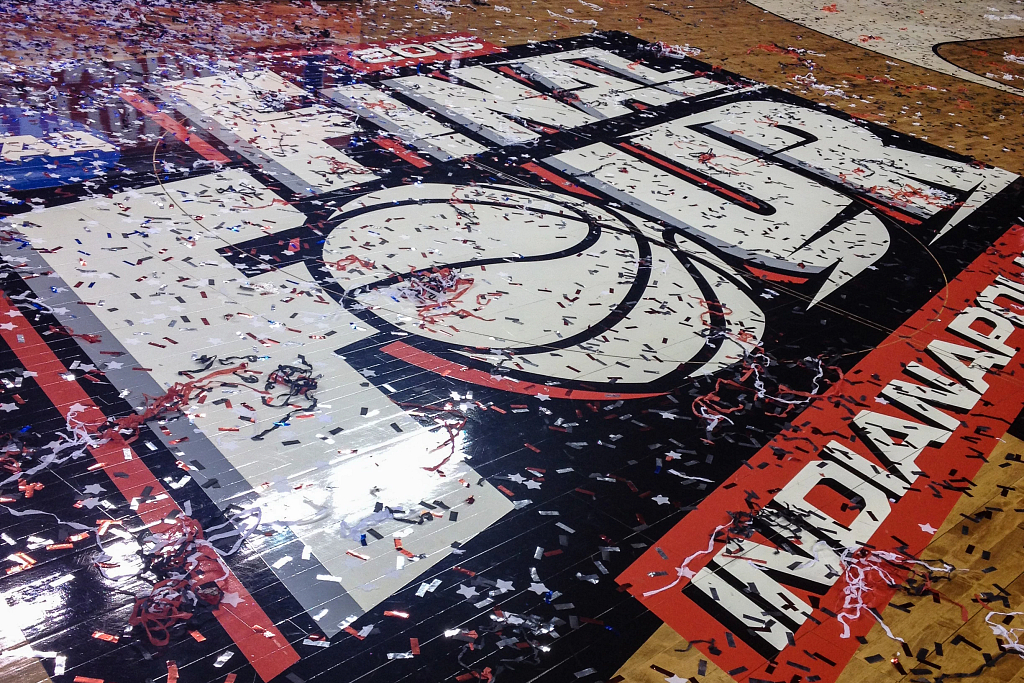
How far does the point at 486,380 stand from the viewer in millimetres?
3135

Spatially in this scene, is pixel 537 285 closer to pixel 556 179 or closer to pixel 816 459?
pixel 556 179

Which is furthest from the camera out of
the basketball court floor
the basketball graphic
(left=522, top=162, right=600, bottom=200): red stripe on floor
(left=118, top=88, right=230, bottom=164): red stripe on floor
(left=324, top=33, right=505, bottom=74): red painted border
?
(left=324, top=33, right=505, bottom=74): red painted border

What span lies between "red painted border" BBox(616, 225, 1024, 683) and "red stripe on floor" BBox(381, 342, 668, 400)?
60 centimetres

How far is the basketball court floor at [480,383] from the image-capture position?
2.17 m

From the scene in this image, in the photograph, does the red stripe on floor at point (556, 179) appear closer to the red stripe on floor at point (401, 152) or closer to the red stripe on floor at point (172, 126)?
the red stripe on floor at point (401, 152)

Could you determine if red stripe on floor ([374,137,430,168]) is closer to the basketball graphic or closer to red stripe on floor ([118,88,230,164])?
the basketball graphic

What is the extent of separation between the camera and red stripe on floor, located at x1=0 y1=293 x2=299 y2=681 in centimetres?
200

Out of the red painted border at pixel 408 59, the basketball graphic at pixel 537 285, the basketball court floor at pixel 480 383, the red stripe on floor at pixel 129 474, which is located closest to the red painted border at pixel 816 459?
the basketball court floor at pixel 480 383

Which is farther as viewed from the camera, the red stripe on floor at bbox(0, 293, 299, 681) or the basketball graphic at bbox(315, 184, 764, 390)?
the basketball graphic at bbox(315, 184, 764, 390)

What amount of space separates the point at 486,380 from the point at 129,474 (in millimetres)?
1347

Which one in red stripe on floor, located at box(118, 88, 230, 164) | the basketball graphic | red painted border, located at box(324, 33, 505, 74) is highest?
red painted border, located at box(324, 33, 505, 74)

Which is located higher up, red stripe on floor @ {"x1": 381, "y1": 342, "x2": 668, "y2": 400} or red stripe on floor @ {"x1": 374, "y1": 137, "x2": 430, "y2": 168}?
red stripe on floor @ {"x1": 374, "y1": 137, "x2": 430, "y2": 168}

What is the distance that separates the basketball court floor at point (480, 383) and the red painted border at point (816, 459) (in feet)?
0.05

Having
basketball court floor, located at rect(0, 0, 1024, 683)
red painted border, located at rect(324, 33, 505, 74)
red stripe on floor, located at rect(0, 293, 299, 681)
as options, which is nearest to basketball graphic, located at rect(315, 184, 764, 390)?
basketball court floor, located at rect(0, 0, 1024, 683)
